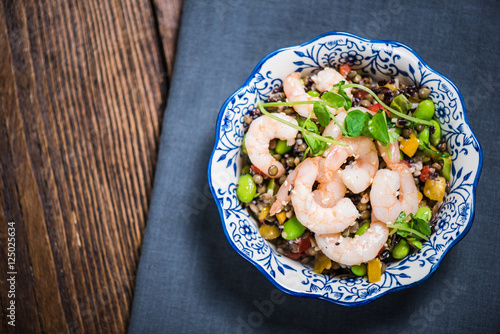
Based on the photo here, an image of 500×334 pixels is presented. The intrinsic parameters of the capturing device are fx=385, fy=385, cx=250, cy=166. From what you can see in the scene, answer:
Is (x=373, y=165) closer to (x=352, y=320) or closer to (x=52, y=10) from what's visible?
(x=352, y=320)

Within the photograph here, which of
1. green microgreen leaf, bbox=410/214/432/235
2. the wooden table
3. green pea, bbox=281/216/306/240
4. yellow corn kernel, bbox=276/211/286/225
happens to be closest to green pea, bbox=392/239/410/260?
green microgreen leaf, bbox=410/214/432/235

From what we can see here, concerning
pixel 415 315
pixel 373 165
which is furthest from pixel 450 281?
pixel 373 165

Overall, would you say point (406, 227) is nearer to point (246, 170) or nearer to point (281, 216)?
point (281, 216)

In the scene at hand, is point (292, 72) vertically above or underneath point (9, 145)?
above

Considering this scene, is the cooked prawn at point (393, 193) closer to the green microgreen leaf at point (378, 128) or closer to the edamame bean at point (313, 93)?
the green microgreen leaf at point (378, 128)

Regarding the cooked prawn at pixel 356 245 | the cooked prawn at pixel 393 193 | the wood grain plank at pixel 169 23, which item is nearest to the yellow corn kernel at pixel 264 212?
the cooked prawn at pixel 356 245

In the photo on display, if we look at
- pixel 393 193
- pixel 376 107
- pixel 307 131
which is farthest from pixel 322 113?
pixel 393 193
